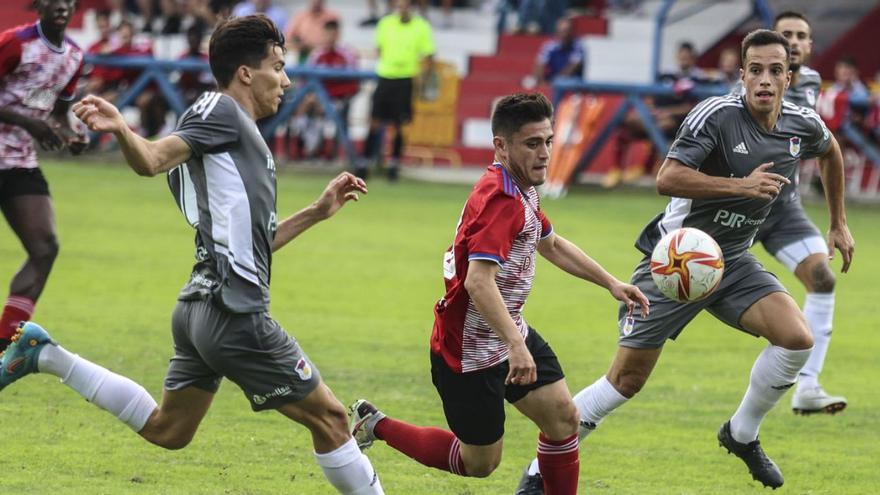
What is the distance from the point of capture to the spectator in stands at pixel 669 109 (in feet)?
72.0

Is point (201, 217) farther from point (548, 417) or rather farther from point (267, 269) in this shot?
point (548, 417)

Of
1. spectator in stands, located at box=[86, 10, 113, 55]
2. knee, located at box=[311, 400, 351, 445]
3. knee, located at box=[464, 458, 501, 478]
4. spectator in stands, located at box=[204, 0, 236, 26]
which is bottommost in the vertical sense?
spectator in stands, located at box=[86, 10, 113, 55]

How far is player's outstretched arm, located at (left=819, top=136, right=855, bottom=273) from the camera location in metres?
8.11

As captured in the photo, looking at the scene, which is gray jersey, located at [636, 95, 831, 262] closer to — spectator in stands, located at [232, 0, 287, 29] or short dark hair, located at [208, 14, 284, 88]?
short dark hair, located at [208, 14, 284, 88]

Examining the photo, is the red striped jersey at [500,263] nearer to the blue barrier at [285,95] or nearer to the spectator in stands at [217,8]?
the blue barrier at [285,95]

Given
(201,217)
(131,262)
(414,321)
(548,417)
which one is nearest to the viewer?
(201,217)

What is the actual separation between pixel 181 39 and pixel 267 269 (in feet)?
76.6

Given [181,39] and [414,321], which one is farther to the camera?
[181,39]

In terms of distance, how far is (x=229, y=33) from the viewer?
598 centimetres

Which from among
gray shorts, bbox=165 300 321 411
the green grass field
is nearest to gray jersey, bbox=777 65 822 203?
the green grass field

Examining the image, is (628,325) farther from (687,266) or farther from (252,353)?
(252,353)

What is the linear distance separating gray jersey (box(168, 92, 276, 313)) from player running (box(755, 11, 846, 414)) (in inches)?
164

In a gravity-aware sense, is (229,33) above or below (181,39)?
above

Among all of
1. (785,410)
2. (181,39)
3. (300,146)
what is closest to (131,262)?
(785,410)
